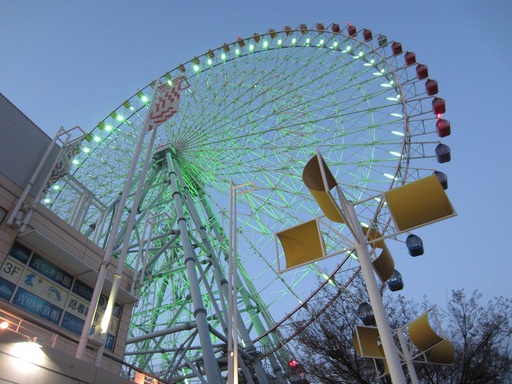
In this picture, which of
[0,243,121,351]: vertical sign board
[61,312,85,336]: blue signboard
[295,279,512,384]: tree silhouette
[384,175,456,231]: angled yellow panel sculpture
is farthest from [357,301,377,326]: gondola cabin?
[384,175,456,231]: angled yellow panel sculpture

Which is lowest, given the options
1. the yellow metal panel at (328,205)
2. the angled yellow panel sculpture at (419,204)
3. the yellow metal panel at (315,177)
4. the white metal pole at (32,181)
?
the angled yellow panel sculpture at (419,204)

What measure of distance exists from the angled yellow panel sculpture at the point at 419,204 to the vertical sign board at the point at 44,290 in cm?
866

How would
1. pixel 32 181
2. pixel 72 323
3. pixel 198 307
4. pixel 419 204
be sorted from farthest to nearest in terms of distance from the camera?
pixel 198 307 < pixel 72 323 < pixel 32 181 < pixel 419 204

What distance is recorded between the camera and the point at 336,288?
55.7ft

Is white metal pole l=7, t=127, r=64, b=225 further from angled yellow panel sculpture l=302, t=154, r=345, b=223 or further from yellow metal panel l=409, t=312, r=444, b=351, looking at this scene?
yellow metal panel l=409, t=312, r=444, b=351

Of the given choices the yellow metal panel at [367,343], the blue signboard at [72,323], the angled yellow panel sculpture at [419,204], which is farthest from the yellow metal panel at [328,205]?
the blue signboard at [72,323]

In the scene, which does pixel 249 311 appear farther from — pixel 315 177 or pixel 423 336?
pixel 315 177

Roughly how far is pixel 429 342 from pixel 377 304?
16.8ft

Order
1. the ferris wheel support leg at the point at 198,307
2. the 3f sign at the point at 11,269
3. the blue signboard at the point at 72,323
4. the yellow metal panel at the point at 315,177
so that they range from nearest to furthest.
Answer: the yellow metal panel at the point at 315,177 < the 3f sign at the point at 11,269 < the blue signboard at the point at 72,323 < the ferris wheel support leg at the point at 198,307

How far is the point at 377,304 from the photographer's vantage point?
Answer: 5.54 m

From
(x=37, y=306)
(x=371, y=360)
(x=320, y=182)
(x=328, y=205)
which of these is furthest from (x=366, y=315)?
(x=37, y=306)

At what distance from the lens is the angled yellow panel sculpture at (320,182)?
6.29 meters

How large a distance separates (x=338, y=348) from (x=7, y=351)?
36.1 feet

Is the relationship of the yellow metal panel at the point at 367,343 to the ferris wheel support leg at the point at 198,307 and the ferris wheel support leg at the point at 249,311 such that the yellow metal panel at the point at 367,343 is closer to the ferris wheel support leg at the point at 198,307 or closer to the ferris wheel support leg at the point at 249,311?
the ferris wheel support leg at the point at 198,307
